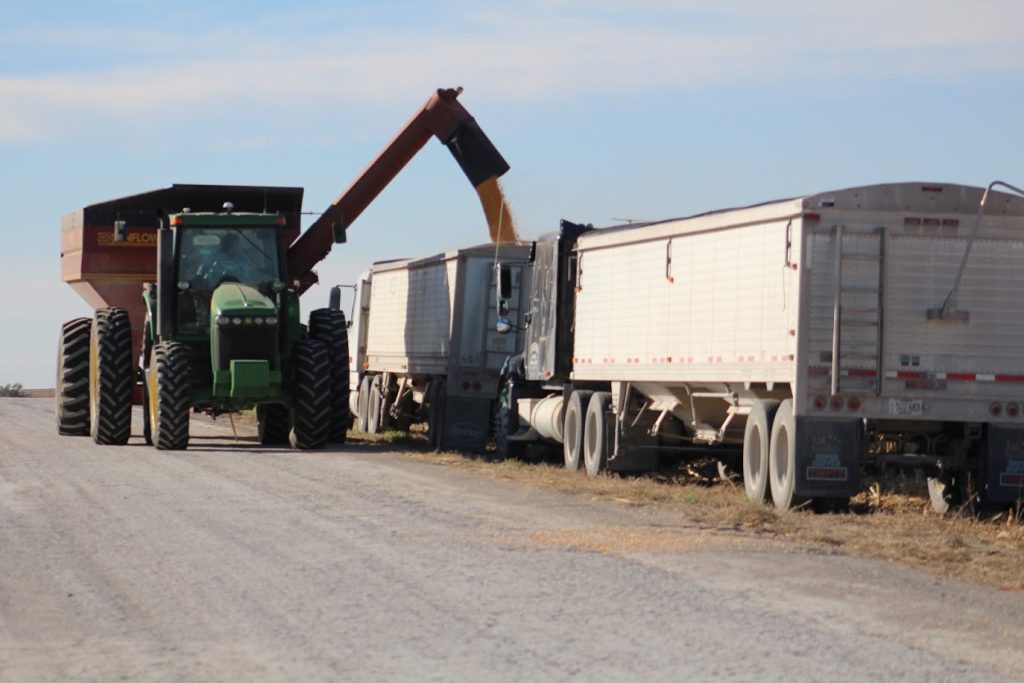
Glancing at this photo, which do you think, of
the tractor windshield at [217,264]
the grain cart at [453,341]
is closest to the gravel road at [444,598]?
the tractor windshield at [217,264]

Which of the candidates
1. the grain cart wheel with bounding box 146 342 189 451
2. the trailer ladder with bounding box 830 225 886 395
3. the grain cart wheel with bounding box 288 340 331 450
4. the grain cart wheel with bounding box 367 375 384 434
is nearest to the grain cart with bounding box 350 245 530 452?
the grain cart wheel with bounding box 367 375 384 434

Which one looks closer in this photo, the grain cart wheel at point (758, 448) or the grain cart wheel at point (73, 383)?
the grain cart wheel at point (758, 448)

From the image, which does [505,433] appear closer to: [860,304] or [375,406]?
[375,406]

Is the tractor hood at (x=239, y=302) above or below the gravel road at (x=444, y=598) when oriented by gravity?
above

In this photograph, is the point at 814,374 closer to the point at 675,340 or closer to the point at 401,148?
the point at 675,340

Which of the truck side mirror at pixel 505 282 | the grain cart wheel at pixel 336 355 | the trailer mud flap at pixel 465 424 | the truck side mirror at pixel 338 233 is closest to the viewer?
the truck side mirror at pixel 505 282

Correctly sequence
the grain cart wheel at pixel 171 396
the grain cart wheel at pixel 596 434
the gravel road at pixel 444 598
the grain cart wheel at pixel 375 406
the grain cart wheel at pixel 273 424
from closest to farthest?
the gravel road at pixel 444 598 < the grain cart wheel at pixel 596 434 < the grain cart wheel at pixel 171 396 < the grain cart wheel at pixel 273 424 < the grain cart wheel at pixel 375 406

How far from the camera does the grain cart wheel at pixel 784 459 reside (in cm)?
1602

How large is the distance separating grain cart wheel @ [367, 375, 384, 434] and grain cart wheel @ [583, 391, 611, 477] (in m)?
10.8

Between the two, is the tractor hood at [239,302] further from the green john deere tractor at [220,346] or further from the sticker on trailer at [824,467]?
the sticker on trailer at [824,467]

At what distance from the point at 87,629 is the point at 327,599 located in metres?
1.56

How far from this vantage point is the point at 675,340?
63.1 ft

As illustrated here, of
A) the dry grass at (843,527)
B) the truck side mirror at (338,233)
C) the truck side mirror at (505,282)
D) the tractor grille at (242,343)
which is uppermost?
the truck side mirror at (338,233)

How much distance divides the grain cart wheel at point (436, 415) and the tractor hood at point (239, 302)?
13.0ft
